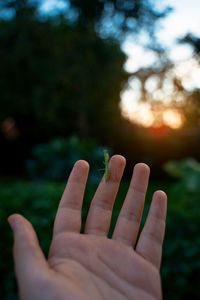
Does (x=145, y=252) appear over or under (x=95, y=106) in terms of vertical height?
under

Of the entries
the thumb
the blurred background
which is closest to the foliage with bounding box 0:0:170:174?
the blurred background

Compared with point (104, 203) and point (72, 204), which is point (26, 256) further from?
point (104, 203)

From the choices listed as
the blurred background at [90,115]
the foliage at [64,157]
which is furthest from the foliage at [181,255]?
the foliage at [64,157]

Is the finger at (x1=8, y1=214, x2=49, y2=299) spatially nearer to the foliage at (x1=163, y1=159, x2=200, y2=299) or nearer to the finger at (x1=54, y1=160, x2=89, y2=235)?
the finger at (x1=54, y1=160, x2=89, y2=235)

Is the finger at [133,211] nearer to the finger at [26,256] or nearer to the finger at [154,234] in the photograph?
the finger at [154,234]

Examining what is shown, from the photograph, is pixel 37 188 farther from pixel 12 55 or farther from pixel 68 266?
pixel 12 55

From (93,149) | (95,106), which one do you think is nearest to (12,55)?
(93,149)

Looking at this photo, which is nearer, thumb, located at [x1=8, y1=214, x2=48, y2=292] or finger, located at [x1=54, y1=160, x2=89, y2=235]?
thumb, located at [x1=8, y1=214, x2=48, y2=292]
